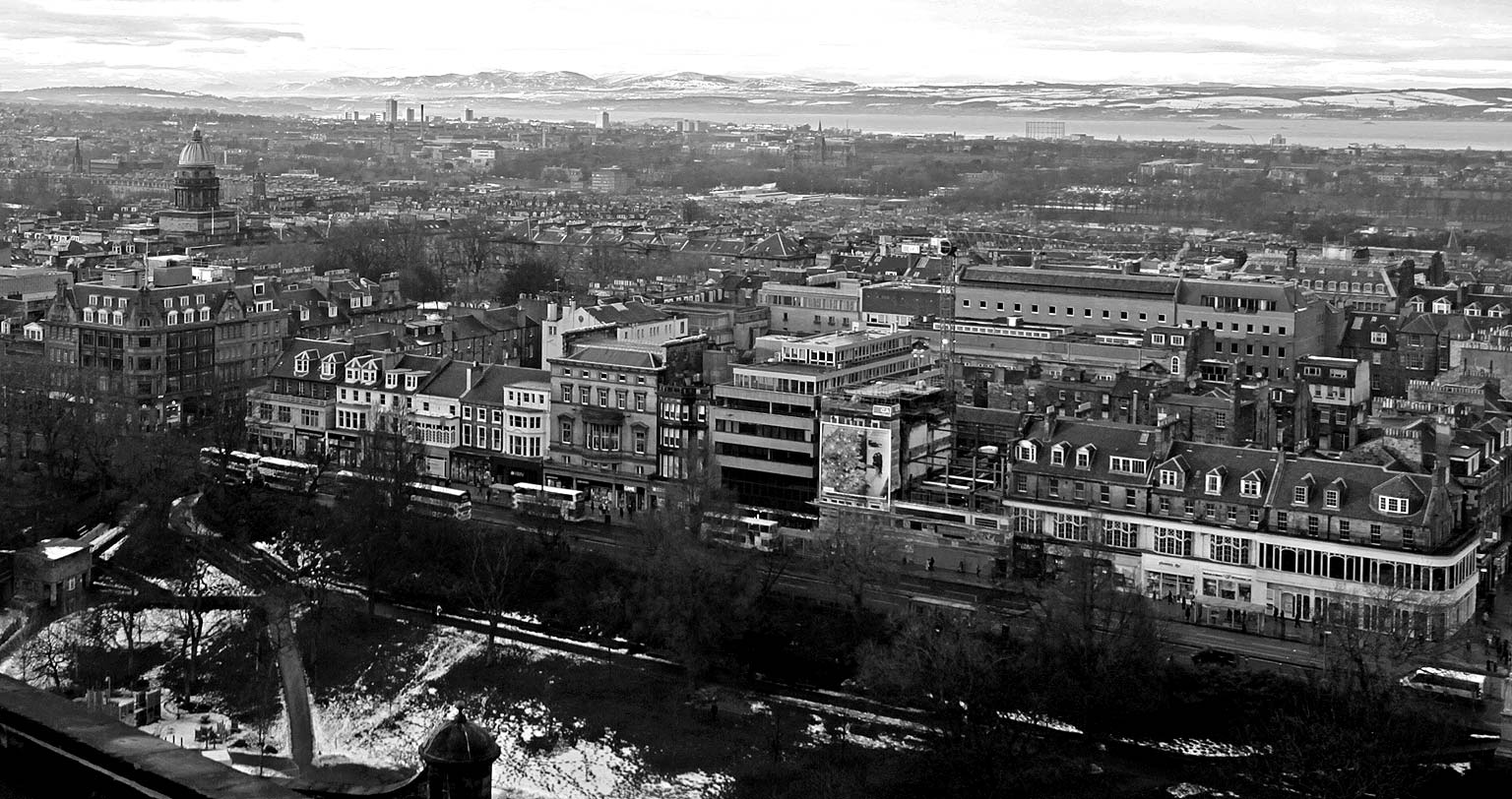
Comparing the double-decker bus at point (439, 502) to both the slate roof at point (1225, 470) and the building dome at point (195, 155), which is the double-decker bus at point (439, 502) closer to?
the slate roof at point (1225, 470)

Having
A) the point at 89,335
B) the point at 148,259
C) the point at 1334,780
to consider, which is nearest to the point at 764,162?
the point at 148,259

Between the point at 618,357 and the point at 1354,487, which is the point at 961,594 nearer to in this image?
the point at 1354,487

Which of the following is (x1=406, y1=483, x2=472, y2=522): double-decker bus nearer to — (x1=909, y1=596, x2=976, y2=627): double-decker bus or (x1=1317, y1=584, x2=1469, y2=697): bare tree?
(x1=909, y1=596, x2=976, y2=627): double-decker bus

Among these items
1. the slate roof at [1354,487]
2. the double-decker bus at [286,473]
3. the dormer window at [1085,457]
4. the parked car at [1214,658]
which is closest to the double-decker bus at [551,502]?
the double-decker bus at [286,473]

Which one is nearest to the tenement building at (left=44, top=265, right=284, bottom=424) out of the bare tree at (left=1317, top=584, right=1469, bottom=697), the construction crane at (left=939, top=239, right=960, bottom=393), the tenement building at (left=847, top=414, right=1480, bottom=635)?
the construction crane at (left=939, top=239, right=960, bottom=393)

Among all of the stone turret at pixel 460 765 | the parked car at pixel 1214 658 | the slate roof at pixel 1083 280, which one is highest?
the stone turret at pixel 460 765

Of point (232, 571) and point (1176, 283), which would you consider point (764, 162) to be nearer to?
point (1176, 283)
